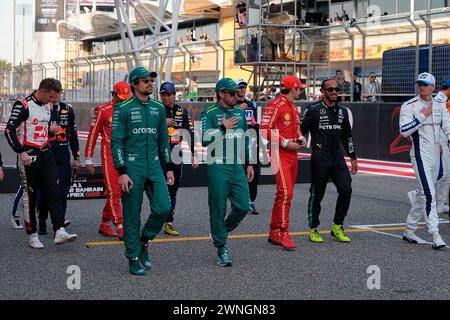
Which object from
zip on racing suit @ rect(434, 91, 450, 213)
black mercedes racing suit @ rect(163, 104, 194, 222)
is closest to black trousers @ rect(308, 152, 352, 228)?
black mercedes racing suit @ rect(163, 104, 194, 222)

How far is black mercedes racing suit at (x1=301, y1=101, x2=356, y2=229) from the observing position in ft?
28.6

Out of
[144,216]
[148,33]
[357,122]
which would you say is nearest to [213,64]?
[357,122]

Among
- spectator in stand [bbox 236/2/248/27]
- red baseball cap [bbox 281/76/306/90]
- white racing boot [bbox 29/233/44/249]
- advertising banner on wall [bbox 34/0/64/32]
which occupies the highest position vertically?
advertising banner on wall [bbox 34/0/64/32]

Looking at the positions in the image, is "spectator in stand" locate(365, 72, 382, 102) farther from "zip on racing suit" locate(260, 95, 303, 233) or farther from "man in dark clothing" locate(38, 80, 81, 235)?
"man in dark clothing" locate(38, 80, 81, 235)

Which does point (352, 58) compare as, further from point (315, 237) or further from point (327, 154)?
point (315, 237)

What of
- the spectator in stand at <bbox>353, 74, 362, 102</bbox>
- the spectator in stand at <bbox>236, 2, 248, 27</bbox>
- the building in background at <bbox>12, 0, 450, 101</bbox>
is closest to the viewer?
the building in background at <bbox>12, 0, 450, 101</bbox>

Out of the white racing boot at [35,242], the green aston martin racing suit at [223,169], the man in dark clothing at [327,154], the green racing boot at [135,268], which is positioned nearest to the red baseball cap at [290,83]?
the man in dark clothing at [327,154]

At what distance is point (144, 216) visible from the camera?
420 inches

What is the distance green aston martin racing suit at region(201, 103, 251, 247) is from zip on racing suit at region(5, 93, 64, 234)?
180cm

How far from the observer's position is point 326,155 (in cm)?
873

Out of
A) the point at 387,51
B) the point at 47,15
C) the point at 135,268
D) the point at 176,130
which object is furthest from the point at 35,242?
the point at 47,15

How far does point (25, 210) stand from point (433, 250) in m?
4.38

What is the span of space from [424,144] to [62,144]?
13.9ft
